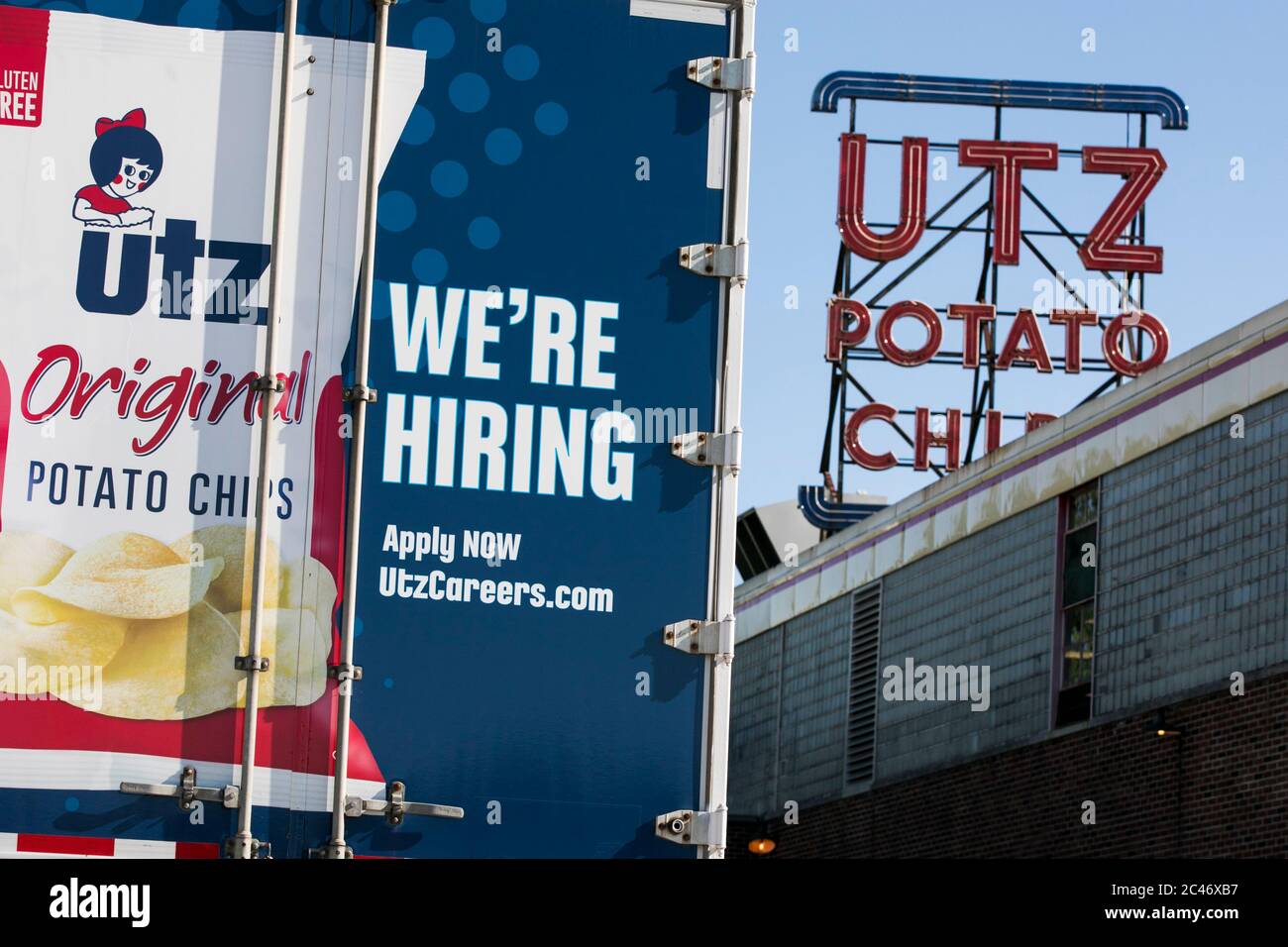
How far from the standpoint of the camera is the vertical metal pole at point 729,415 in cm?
880

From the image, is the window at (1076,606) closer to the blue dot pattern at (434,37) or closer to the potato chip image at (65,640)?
the blue dot pattern at (434,37)

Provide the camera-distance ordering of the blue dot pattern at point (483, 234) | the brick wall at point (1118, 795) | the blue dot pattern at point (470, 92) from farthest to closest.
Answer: the brick wall at point (1118, 795), the blue dot pattern at point (470, 92), the blue dot pattern at point (483, 234)

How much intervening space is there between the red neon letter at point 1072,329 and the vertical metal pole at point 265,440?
26.3 meters

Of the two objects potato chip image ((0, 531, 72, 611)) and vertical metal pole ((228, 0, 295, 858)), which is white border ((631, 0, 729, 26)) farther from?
potato chip image ((0, 531, 72, 611))

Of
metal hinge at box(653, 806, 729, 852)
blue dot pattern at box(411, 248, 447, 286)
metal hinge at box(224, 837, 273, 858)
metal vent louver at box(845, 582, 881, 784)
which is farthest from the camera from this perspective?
metal vent louver at box(845, 582, 881, 784)

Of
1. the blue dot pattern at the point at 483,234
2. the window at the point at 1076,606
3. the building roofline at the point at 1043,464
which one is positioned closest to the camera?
the blue dot pattern at the point at 483,234

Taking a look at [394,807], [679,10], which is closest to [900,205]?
[679,10]

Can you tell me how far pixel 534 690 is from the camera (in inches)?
344

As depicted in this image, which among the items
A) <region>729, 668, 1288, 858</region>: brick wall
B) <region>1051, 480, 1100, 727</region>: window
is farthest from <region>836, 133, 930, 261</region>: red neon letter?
<region>1051, 480, 1100, 727</region>: window

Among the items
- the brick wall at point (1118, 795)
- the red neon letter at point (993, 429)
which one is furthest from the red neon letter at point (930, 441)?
the brick wall at point (1118, 795)

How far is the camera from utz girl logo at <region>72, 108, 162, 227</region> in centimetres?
879
